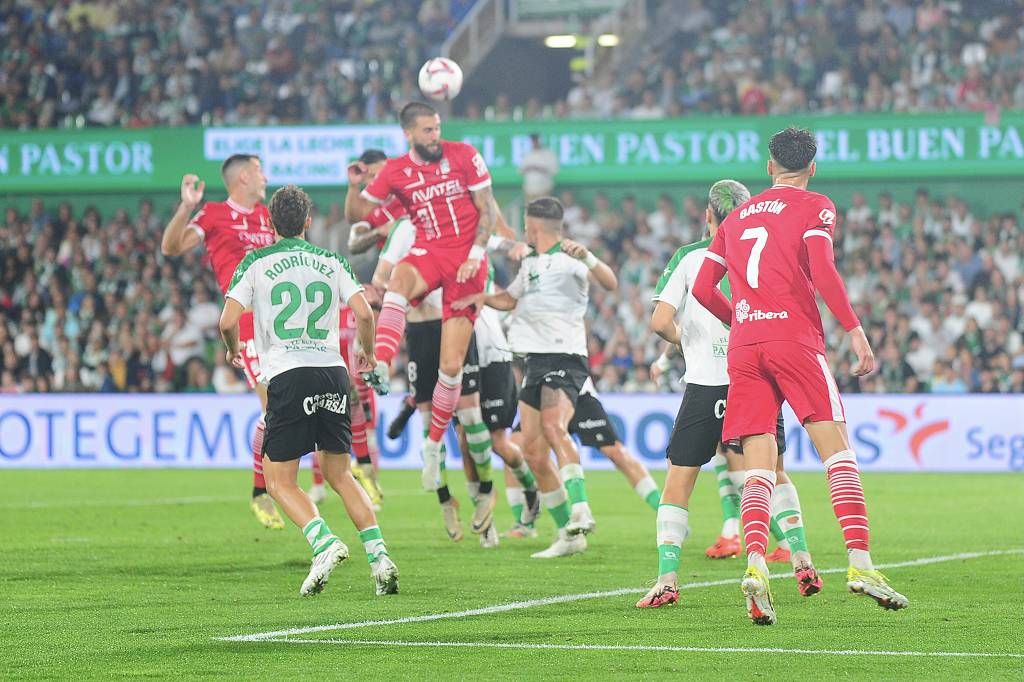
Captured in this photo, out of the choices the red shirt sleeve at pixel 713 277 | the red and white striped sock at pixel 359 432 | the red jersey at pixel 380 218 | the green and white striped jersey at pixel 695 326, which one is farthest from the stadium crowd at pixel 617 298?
the red shirt sleeve at pixel 713 277

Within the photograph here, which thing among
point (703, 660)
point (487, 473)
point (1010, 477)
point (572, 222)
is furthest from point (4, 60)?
point (703, 660)

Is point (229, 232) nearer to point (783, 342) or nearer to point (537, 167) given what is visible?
point (783, 342)

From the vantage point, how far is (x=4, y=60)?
3180 cm

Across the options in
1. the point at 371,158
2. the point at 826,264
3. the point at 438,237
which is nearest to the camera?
the point at 826,264

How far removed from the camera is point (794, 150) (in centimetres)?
789

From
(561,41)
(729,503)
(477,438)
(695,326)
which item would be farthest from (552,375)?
(561,41)

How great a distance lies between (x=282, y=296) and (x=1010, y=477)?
13.2 m

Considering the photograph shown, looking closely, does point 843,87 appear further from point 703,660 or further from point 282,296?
point 703,660

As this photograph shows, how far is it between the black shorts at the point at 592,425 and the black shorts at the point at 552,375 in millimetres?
219

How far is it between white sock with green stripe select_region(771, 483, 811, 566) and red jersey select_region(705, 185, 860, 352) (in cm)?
120

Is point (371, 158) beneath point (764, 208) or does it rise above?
above

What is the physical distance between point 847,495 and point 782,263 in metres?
1.11

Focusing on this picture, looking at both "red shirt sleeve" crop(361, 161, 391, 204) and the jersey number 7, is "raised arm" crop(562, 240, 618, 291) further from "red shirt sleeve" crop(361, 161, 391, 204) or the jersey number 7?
the jersey number 7

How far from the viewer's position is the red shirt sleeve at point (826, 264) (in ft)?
24.6
